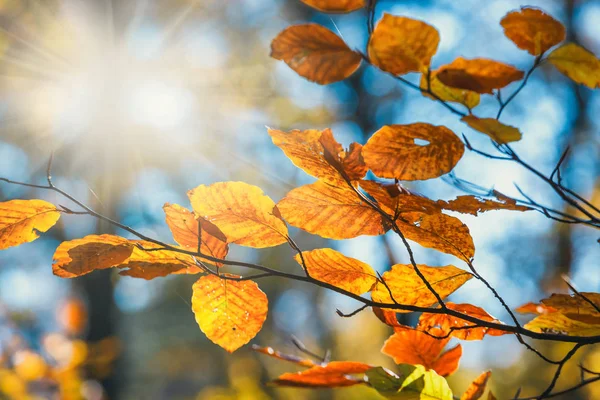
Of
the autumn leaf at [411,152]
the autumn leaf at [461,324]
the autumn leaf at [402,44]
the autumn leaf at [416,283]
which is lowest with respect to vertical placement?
the autumn leaf at [461,324]

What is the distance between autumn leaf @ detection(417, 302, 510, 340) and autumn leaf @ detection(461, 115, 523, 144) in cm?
14

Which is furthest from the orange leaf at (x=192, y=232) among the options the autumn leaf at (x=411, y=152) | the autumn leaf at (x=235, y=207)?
the autumn leaf at (x=411, y=152)

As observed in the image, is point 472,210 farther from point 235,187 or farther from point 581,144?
point 581,144

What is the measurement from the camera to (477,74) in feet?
0.88

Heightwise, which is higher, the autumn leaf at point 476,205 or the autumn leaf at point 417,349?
the autumn leaf at point 476,205

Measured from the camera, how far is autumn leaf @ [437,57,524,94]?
267 mm

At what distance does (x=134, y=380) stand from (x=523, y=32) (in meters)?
13.8

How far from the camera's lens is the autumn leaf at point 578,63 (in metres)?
0.30

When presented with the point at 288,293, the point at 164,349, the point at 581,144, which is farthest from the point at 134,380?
the point at 581,144

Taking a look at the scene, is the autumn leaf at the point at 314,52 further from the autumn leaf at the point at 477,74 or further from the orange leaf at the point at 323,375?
the orange leaf at the point at 323,375

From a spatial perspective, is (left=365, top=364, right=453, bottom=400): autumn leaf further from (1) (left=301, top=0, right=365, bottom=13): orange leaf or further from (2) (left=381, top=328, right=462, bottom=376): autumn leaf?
(1) (left=301, top=0, right=365, bottom=13): orange leaf

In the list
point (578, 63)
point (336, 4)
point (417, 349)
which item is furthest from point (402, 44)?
point (417, 349)

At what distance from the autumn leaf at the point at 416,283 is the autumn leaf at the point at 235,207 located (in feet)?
0.30

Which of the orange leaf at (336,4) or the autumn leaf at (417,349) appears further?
the autumn leaf at (417,349)
